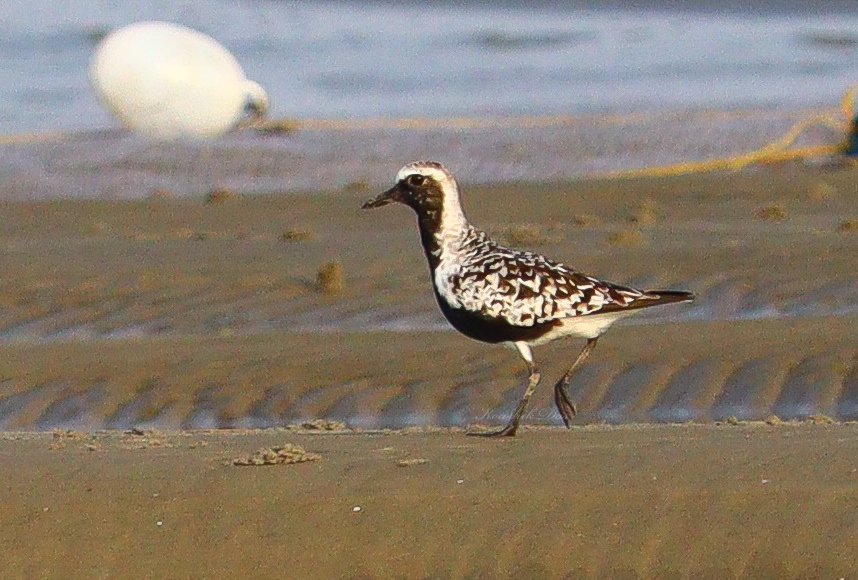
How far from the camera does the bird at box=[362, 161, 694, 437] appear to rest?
7.22 m

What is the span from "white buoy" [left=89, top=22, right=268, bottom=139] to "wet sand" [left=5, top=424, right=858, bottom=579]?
13.1 metres

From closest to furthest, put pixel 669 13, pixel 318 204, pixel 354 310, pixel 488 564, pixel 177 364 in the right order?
pixel 488 564 < pixel 177 364 < pixel 354 310 < pixel 318 204 < pixel 669 13

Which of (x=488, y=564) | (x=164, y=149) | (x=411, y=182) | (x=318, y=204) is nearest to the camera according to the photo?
(x=488, y=564)

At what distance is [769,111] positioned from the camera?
21781 mm

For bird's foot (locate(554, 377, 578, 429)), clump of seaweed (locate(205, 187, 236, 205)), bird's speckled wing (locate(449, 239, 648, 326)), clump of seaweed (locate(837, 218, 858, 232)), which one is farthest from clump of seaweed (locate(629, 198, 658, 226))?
bird's speckled wing (locate(449, 239, 648, 326))

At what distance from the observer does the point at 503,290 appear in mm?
7191

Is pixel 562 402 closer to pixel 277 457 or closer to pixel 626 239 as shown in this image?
pixel 277 457

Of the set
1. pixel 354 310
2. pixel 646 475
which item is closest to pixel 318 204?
pixel 354 310

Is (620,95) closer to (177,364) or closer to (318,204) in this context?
(318,204)

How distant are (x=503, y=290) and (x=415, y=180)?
0.64 metres

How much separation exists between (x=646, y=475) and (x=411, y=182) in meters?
1.69

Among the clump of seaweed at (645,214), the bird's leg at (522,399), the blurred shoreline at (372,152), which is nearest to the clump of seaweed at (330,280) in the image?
the clump of seaweed at (645,214)

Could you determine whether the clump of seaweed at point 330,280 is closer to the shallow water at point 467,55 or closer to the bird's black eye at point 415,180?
the bird's black eye at point 415,180

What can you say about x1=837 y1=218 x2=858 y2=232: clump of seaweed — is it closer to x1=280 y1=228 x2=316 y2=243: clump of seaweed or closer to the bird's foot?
x1=280 y1=228 x2=316 y2=243: clump of seaweed
